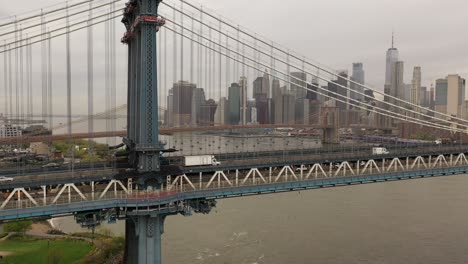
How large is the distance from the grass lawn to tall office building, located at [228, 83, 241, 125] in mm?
20540

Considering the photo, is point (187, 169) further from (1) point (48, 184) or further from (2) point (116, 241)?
(2) point (116, 241)

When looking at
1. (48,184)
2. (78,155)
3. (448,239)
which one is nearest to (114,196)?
(48,184)

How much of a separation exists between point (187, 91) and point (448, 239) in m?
24.1

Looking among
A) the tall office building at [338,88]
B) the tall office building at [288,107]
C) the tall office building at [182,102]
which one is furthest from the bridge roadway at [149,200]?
the tall office building at [288,107]

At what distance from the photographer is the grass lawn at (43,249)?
2500 centimetres

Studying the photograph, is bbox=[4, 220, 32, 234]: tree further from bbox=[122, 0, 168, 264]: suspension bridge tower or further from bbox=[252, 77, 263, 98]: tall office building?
bbox=[252, 77, 263, 98]: tall office building

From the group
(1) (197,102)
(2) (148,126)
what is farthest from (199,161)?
(1) (197,102)

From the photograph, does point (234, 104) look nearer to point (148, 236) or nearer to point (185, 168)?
point (185, 168)

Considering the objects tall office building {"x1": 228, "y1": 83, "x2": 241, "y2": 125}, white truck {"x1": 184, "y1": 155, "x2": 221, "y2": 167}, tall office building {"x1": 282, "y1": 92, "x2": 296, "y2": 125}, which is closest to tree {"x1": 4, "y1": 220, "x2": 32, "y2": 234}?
white truck {"x1": 184, "y1": 155, "x2": 221, "y2": 167}

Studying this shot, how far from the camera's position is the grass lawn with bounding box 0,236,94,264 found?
24997 mm

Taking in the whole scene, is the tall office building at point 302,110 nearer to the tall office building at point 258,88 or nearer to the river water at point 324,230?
the tall office building at point 258,88

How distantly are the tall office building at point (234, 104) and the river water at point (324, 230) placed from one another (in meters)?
9.14

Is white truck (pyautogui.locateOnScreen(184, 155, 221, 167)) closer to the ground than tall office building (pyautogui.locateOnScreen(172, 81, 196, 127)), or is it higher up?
closer to the ground

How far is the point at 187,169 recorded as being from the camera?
777 inches
